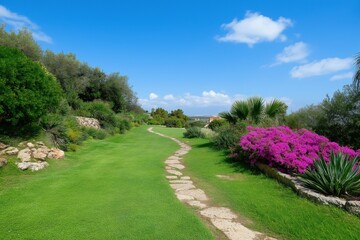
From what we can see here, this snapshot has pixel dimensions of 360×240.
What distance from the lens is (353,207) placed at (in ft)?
13.3

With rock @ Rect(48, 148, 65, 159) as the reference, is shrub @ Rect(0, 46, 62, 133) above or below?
above

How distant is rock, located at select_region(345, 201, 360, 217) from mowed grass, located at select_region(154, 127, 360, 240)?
106 millimetres

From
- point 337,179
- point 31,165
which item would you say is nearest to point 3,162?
point 31,165

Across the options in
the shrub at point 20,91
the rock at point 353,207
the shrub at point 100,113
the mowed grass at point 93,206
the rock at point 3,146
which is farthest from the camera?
the shrub at point 100,113

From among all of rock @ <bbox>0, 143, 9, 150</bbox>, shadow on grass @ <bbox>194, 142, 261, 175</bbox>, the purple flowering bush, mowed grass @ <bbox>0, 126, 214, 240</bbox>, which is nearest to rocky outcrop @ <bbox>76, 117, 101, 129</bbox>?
rock @ <bbox>0, 143, 9, 150</bbox>

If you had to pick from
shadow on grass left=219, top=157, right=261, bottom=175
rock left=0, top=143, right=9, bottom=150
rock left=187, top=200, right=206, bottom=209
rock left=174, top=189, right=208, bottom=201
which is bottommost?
rock left=187, top=200, right=206, bottom=209

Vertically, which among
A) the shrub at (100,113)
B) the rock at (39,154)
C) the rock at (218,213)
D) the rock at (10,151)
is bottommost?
the rock at (218,213)

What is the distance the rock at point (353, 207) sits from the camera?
13.1 ft

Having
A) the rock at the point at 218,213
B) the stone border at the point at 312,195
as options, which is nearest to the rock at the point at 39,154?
the rock at the point at 218,213

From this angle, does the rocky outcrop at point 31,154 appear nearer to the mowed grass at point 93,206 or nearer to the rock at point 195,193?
the mowed grass at point 93,206

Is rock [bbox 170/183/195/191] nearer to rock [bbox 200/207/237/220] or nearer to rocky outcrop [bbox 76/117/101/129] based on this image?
rock [bbox 200/207/237/220]

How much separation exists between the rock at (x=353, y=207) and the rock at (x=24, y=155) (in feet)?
24.4

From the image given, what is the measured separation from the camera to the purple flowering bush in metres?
6.22

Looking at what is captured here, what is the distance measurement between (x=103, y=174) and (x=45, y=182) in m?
1.36
